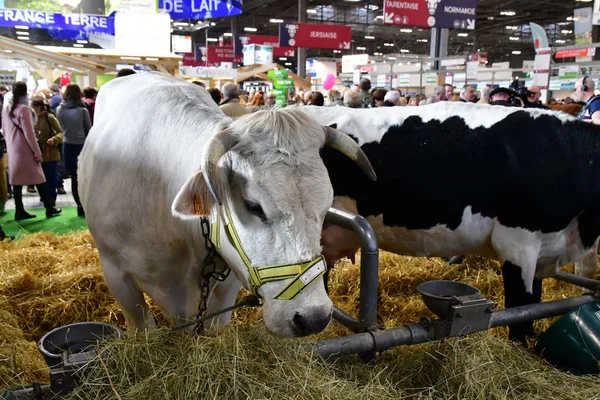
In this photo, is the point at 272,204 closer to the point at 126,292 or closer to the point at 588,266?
A: the point at 126,292

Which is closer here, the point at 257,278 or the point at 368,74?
the point at 257,278

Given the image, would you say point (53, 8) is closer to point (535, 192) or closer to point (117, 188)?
point (117, 188)

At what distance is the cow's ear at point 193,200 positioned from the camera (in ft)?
5.93

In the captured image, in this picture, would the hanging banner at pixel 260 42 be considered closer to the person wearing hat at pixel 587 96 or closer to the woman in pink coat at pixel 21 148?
the woman in pink coat at pixel 21 148

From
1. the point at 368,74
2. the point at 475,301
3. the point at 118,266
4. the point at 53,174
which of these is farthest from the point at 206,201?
the point at 368,74

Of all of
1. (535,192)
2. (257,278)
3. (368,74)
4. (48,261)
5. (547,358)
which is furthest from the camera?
(368,74)

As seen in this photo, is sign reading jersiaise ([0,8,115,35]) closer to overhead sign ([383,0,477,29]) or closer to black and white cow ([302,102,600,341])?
overhead sign ([383,0,477,29])

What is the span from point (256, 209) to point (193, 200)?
0.25 m

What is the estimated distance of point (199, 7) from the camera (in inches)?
513

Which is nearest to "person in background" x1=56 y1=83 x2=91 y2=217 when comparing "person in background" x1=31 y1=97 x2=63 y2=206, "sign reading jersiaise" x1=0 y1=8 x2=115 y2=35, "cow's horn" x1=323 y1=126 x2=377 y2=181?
"person in background" x1=31 y1=97 x2=63 y2=206

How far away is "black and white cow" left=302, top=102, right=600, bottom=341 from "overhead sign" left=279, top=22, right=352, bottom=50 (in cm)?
1603

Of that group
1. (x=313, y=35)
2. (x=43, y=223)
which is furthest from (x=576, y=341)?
(x=313, y=35)

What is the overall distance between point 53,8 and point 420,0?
9.41 m

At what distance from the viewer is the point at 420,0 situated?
468 inches
